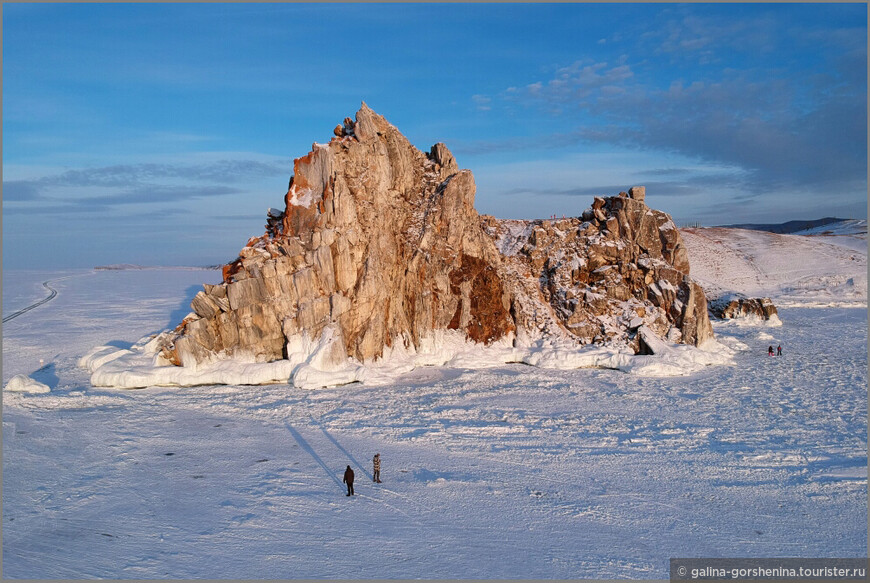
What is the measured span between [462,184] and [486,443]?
20.6m

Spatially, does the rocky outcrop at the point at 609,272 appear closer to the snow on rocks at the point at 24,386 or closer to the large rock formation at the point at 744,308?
the large rock formation at the point at 744,308

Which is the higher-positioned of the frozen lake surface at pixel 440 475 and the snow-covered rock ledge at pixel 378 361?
the snow-covered rock ledge at pixel 378 361

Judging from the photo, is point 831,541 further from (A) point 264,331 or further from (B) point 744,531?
(A) point 264,331

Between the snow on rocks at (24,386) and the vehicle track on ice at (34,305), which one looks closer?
the snow on rocks at (24,386)

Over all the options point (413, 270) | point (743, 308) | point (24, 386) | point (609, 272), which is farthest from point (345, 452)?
point (743, 308)

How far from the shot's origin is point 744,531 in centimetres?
1460

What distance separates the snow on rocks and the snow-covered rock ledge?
2.15 metres

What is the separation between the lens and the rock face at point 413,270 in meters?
30.9

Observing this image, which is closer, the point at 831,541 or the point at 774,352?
the point at 831,541

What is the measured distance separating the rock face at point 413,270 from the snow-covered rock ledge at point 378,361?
65cm

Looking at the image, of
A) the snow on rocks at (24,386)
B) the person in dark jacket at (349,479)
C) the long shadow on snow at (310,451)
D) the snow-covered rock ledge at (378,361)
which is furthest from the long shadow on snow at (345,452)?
the snow on rocks at (24,386)

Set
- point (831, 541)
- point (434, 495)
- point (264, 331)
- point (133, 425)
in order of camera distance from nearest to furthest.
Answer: point (831, 541)
point (434, 495)
point (133, 425)
point (264, 331)

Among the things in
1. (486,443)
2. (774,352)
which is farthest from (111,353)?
(774,352)

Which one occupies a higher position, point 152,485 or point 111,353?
point 111,353
